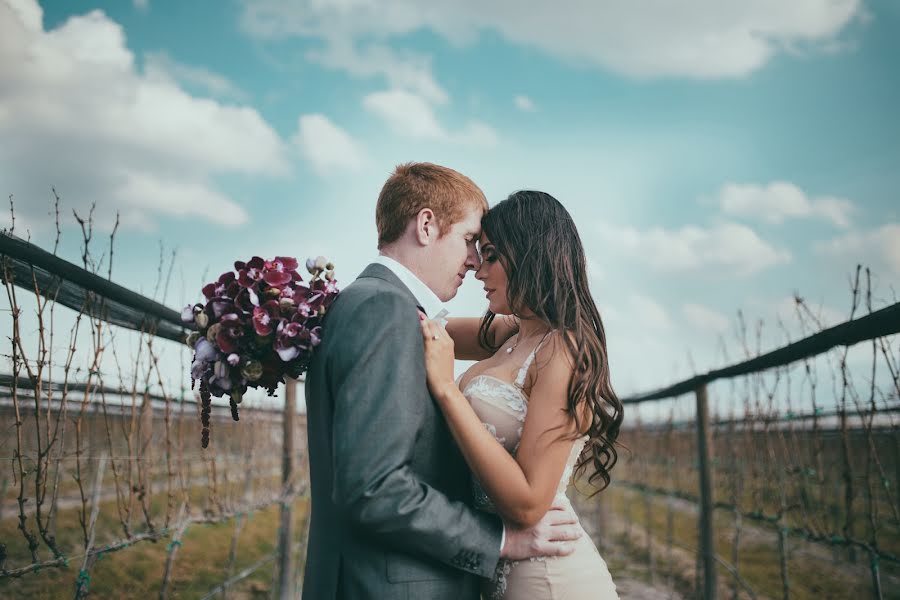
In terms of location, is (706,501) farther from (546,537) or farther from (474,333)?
(546,537)

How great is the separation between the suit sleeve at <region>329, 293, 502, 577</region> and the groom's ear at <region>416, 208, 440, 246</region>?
458 millimetres

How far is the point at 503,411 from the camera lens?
7.39 feet

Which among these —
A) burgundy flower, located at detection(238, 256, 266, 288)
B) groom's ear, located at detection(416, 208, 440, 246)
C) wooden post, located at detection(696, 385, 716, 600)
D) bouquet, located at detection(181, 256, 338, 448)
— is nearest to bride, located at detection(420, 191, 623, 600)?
groom's ear, located at detection(416, 208, 440, 246)

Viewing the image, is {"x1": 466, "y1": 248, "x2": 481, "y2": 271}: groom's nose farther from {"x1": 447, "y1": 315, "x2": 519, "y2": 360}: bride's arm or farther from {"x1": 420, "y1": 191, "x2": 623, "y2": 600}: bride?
{"x1": 447, "y1": 315, "x2": 519, "y2": 360}: bride's arm

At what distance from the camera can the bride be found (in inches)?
76.8

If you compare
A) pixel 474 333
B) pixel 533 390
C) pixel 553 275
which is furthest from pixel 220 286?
pixel 474 333

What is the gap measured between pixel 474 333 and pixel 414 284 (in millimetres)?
1068

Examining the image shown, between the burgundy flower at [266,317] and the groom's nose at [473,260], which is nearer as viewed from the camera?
the burgundy flower at [266,317]

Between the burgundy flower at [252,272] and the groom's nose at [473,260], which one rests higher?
the groom's nose at [473,260]

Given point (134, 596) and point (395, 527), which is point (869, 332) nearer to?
point (395, 527)

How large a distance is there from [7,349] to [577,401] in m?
2.13

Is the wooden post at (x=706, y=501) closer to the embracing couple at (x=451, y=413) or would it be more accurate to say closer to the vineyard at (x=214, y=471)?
the vineyard at (x=214, y=471)

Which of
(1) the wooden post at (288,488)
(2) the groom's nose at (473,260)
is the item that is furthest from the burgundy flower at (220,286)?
(1) the wooden post at (288,488)

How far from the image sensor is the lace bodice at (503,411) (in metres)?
2.23
